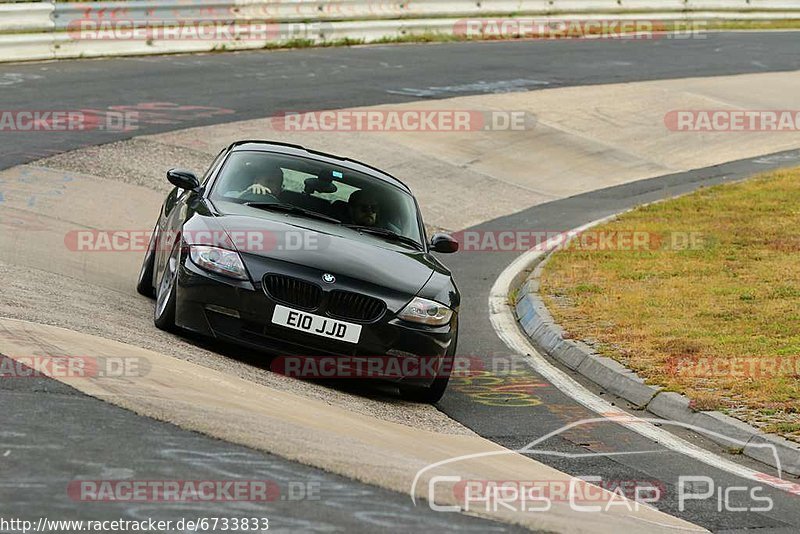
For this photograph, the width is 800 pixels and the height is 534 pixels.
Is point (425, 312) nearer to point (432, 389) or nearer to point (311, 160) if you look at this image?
point (432, 389)

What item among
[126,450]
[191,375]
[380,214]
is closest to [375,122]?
[380,214]

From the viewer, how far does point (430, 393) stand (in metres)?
9.02

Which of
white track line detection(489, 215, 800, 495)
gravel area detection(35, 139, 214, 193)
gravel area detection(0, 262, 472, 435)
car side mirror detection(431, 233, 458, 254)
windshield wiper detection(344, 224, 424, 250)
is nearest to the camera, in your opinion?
white track line detection(489, 215, 800, 495)

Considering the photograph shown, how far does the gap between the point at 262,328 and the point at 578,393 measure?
2.66 metres

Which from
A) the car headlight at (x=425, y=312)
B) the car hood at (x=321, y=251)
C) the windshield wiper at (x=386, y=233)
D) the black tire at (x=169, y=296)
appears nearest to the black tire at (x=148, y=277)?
the black tire at (x=169, y=296)

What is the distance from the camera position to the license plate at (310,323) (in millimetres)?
8461

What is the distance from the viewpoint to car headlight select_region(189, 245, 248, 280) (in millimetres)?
8546

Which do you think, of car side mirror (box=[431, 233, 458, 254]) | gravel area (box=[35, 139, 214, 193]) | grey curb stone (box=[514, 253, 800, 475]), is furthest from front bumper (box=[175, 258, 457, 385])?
gravel area (box=[35, 139, 214, 193])

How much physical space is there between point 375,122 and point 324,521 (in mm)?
16524

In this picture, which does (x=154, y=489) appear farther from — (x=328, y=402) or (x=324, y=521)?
(x=328, y=402)

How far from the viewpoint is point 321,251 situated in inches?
346

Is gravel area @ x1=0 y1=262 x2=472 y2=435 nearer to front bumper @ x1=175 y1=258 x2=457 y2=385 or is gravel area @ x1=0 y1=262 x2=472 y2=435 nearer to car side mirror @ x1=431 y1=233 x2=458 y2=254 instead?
front bumper @ x1=175 y1=258 x2=457 y2=385

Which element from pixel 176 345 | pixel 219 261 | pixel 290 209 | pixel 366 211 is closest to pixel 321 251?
pixel 219 261

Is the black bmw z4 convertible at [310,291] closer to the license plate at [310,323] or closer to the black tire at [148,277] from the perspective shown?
the license plate at [310,323]
